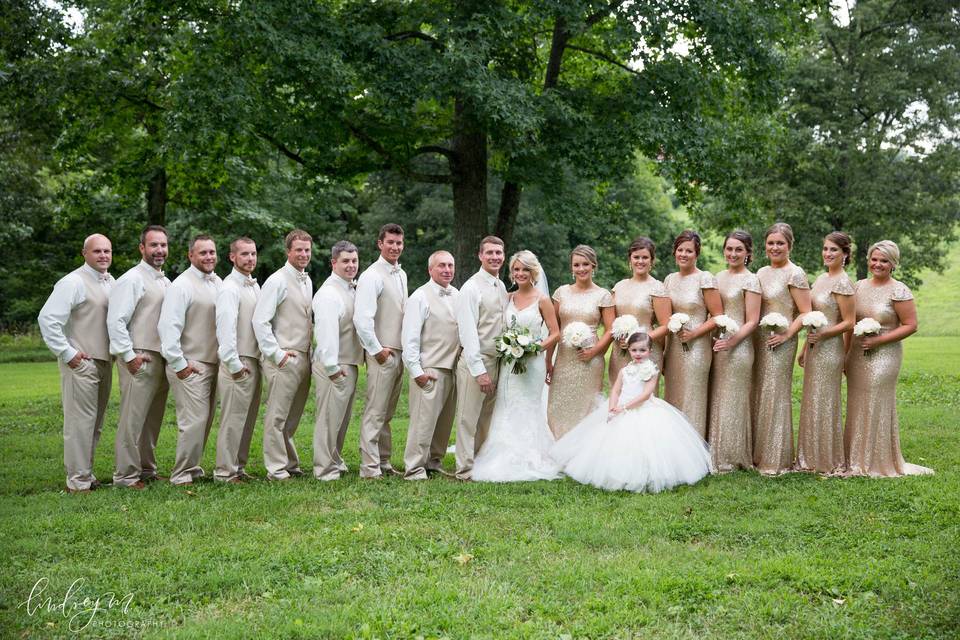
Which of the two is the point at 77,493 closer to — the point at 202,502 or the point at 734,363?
the point at 202,502

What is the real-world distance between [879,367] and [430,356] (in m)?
4.64

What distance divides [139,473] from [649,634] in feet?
19.9

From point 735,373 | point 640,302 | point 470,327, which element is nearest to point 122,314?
point 470,327

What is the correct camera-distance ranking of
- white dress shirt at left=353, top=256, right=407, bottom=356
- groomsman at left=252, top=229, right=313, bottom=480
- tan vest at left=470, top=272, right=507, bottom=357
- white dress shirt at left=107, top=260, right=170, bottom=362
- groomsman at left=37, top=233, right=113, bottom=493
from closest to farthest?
groomsman at left=37, top=233, right=113, bottom=493, white dress shirt at left=107, top=260, right=170, bottom=362, groomsman at left=252, top=229, right=313, bottom=480, white dress shirt at left=353, top=256, right=407, bottom=356, tan vest at left=470, top=272, right=507, bottom=357

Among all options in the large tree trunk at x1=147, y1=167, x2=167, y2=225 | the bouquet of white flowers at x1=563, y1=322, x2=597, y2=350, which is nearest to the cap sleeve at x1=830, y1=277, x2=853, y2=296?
the bouquet of white flowers at x1=563, y1=322, x2=597, y2=350

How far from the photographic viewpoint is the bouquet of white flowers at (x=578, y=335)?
31.1ft

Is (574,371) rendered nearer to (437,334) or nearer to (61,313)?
(437,334)

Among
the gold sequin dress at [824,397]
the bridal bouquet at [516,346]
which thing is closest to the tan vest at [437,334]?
the bridal bouquet at [516,346]

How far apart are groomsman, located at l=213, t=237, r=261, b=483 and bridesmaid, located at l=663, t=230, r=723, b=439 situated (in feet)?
14.4

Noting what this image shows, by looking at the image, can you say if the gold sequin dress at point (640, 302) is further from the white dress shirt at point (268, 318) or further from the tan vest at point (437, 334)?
the white dress shirt at point (268, 318)

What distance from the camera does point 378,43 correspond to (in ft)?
47.7

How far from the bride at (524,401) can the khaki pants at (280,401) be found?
200cm

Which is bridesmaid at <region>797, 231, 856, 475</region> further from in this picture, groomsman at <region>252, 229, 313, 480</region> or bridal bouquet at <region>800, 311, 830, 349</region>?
groomsman at <region>252, 229, 313, 480</region>

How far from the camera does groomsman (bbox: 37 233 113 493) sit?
8.73 m
